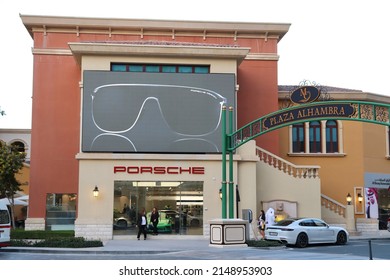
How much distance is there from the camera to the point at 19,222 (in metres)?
36.8

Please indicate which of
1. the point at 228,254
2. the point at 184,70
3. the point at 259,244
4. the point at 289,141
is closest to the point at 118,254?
the point at 228,254

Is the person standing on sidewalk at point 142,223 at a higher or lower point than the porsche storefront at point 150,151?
lower

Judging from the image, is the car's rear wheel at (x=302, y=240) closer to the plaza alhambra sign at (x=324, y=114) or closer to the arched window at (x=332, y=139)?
the plaza alhambra sign at (x=324, y=114)

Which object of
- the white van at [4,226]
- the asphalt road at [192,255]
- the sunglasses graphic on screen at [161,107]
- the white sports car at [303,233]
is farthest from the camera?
the sunglasses graphic on screen at [161,107]

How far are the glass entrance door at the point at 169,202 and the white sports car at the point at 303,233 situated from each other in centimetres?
406

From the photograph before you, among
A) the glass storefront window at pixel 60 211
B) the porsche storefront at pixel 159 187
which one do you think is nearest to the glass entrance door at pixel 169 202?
the porsche storefront at pixel 159 187

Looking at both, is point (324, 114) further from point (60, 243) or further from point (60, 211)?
point (60, 211)

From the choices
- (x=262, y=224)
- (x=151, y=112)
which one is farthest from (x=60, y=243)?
(x=262, y=224)

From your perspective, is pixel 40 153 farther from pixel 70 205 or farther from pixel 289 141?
pixel 289 141

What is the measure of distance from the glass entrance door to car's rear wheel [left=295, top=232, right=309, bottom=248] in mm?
5368

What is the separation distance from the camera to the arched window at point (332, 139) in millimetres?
34469

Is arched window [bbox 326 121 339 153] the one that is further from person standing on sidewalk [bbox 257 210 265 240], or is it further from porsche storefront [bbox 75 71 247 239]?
person standing on sidewalk [bbox 257 210 265 240]

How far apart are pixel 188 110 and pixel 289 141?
8.57m

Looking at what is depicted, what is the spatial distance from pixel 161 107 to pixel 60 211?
27.4ft
